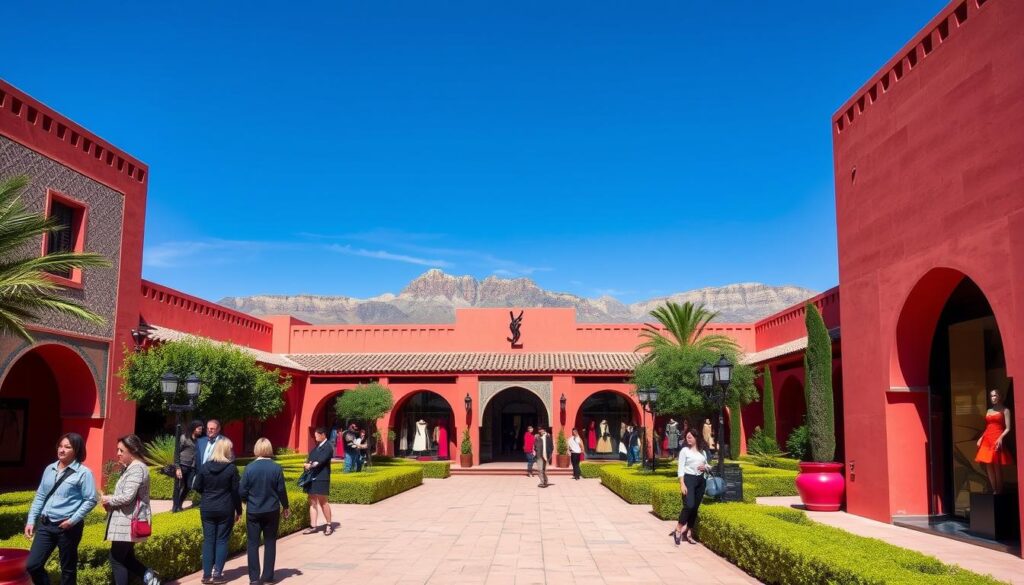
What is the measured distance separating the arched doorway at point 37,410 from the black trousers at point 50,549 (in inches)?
448

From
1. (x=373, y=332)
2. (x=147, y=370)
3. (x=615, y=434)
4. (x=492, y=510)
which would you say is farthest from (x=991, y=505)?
(x=373, y=332)

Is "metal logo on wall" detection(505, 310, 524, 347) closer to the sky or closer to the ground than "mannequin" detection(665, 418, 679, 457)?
closer to the sky

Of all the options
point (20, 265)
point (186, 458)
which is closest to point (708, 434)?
point (186, 458)

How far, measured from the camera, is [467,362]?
1118 inches

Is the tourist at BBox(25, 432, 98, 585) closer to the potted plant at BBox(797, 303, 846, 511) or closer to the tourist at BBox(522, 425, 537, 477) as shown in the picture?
the potted plant at BBox(797, 303, 846, 511)

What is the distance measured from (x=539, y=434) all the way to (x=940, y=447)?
35.3 ft

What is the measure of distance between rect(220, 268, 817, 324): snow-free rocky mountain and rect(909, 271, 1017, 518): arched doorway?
10799 centimetres

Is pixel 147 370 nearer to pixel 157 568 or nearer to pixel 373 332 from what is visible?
pixel 157 568

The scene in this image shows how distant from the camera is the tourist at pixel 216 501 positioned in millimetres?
7844

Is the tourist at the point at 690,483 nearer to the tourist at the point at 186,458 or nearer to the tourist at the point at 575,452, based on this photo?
the tourist at the point at 186,458

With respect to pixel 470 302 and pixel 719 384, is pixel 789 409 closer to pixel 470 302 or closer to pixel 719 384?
pixel 719 384

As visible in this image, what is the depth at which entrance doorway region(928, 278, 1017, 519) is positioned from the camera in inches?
471

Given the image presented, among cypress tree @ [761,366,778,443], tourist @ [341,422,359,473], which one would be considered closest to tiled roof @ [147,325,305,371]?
tourist @ [341,422,359,473]

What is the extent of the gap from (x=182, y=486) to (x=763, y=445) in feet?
55.4
